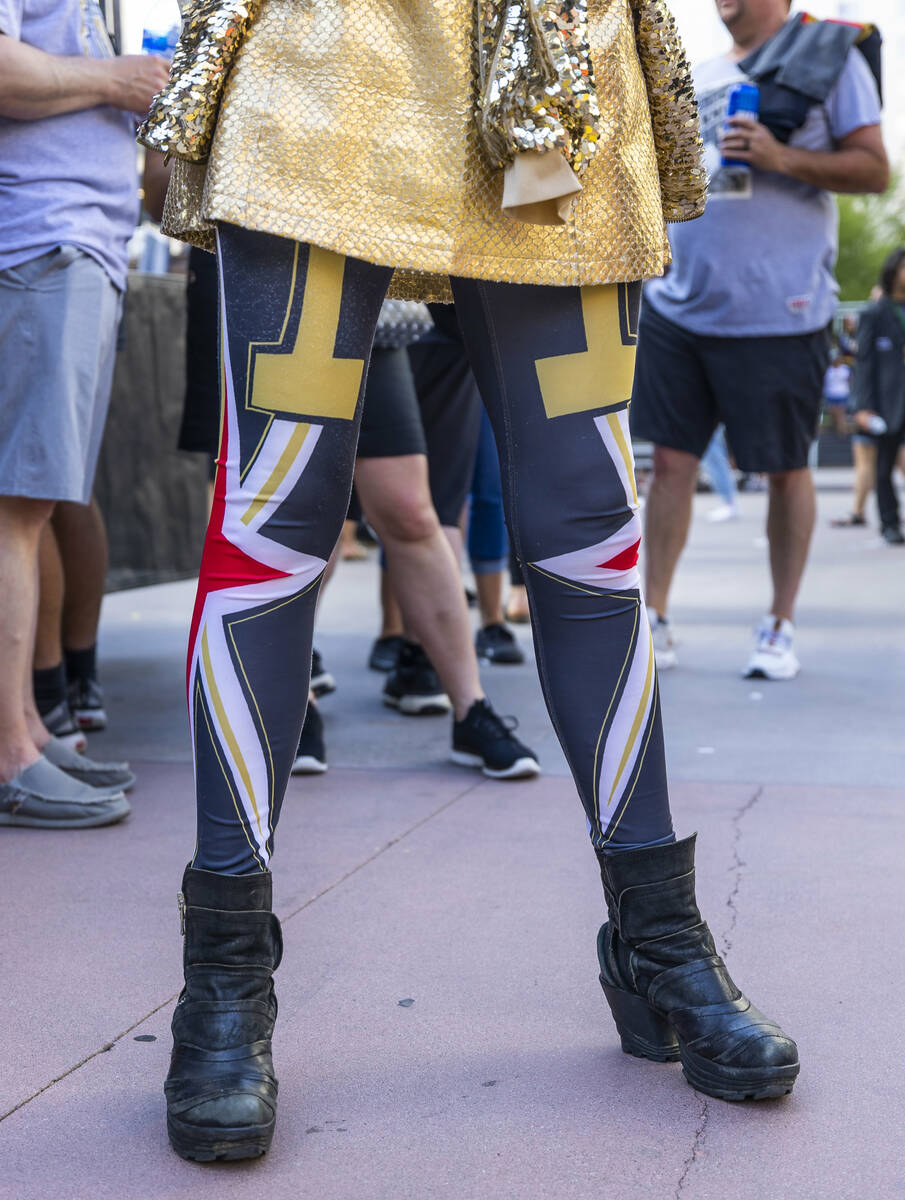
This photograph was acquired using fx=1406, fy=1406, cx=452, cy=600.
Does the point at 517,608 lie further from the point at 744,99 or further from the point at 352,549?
the point at 352,549

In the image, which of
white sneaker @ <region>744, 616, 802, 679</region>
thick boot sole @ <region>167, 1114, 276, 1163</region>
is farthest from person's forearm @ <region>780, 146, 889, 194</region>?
thick boot sole @ <region>167, 1114, 276, 1163</region>

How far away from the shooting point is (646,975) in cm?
164

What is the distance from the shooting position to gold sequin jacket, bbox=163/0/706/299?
59.1 inches

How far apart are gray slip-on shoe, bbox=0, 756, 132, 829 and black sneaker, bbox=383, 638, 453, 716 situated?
4.19 feet

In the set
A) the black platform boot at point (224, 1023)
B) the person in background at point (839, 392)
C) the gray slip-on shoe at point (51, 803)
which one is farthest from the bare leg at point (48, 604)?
the person in background at point (839, 392)

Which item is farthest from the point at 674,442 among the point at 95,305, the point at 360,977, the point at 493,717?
the point at 360,977

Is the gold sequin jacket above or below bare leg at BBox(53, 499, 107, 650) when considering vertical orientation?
above

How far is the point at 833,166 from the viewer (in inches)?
165

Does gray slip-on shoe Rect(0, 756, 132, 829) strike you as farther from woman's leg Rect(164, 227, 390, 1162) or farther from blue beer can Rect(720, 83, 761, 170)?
blue beer can Rect(720, 83, 761, 170)

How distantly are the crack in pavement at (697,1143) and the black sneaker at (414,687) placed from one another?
239 centimetres

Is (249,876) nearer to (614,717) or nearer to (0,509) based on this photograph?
(614,717)

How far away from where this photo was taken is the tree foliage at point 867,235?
4928cm

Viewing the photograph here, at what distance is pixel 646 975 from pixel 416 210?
35.7 inches

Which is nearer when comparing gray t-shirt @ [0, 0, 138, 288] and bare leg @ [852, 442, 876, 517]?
gray t-shirt @ [0, 0, 138, 288]
